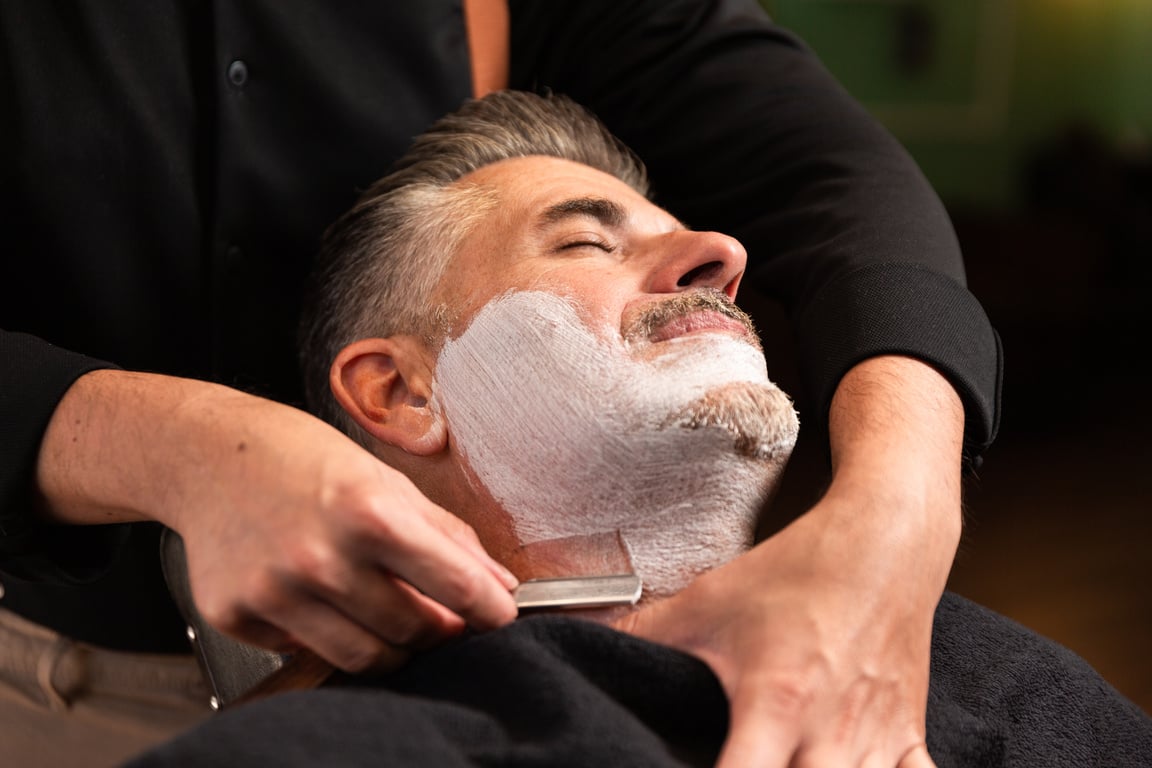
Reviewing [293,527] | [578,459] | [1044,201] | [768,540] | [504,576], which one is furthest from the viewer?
[1044,201]

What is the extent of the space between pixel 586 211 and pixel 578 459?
349mm

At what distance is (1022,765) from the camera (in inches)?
46.0

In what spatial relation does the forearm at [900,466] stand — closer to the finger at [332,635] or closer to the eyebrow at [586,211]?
the eyebrow at [586,211]

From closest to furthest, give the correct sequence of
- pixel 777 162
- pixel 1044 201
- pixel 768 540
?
1. pixel 768 540
2. pixel 777 162
3. pixel 1044 201

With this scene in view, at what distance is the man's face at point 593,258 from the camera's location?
1261mm

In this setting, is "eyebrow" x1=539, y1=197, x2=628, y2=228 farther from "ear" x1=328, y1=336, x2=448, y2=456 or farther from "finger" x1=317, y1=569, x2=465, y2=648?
"finger" x1=317, y1=569, x2=465, y2=648

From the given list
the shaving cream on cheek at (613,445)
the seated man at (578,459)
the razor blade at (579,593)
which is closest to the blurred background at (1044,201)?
the seated man at (578,459)

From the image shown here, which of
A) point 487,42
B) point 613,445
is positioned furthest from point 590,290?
point 487,42

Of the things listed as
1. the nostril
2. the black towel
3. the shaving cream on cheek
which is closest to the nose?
the nostril

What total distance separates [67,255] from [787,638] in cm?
103

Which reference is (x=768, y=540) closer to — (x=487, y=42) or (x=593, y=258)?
(x=593, y=258)

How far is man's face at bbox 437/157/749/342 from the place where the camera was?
49.6 inches

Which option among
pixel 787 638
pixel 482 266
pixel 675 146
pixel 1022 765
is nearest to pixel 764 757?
pixel 787 638

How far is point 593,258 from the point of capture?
134 cm
